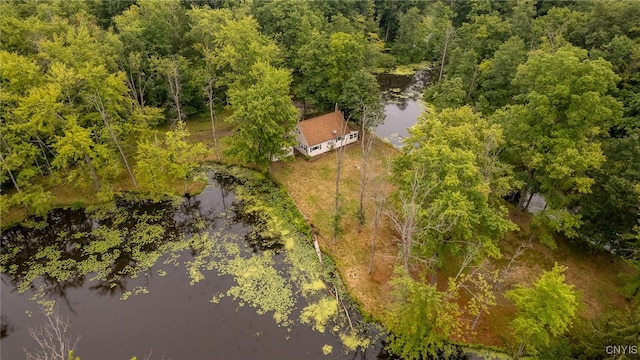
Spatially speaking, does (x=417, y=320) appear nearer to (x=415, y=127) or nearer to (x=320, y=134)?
(x=415, y=127)

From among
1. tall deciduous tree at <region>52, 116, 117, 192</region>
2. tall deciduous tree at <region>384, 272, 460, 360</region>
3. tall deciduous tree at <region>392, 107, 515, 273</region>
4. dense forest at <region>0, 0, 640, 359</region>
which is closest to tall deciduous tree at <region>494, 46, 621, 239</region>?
dense forest at <region>0, 0, 640, 359</region>

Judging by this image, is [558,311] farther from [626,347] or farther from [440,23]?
[440,23]

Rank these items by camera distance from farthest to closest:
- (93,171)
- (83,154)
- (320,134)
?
(320,134), (93,171), (83,154)

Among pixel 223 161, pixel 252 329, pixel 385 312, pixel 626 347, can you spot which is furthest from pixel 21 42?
pixel 626 347

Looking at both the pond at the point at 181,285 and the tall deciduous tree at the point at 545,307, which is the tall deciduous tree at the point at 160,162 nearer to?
the pond at the point at 181,285

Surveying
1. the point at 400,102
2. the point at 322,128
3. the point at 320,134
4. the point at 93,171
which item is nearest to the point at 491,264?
the point at 320,134

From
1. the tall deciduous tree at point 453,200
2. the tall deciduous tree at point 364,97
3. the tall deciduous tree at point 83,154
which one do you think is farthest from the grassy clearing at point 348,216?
the tall deciduous tree at point 83,154

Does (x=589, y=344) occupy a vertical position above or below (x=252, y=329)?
above

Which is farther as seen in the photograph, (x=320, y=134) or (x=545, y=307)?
(x=320, y=134)
